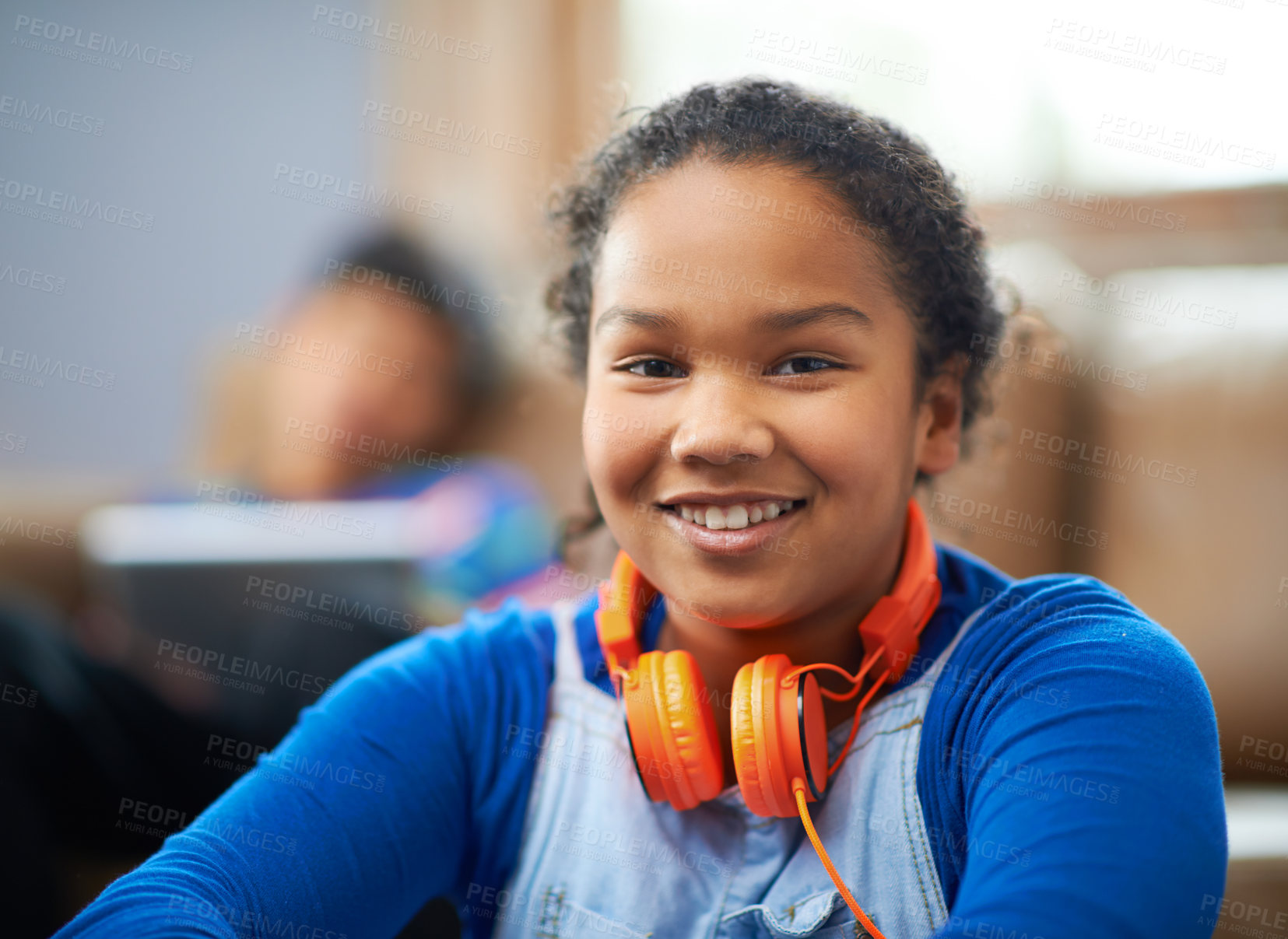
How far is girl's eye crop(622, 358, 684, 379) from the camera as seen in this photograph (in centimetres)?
80

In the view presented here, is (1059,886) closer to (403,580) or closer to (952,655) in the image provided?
(952,655)

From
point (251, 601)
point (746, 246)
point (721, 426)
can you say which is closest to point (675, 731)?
point (721, 426)

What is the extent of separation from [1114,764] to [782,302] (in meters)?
0.38

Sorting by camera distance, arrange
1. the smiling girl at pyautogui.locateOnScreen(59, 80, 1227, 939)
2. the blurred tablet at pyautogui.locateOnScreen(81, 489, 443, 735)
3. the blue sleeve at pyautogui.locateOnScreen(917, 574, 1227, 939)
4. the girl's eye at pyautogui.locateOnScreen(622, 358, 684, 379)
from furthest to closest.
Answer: the blurred tablet at pyautogui.locateOnScreen(81, 489, 443, 735) → the girl's eye at pyautogui.locateOnScreen(622, 358, 684, 379) → the smiling girl at pyautogui.locateOnScreen(59, 80, 1227, 939) → the blue sleeve at pyautogui.locateOnScreen(917, 574, 1227, 939)

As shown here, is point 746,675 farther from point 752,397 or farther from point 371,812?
point 371,812

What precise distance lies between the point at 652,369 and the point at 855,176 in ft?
0.75

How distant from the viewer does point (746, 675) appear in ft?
2.36

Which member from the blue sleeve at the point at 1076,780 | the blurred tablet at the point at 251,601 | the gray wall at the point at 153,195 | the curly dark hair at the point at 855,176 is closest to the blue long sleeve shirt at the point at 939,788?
the blue sleeve at the point at 1076,780

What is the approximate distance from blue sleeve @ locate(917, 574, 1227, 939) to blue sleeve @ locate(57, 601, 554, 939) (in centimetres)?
36

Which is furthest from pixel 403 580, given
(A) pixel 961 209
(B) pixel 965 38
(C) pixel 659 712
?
(B) pixel 965 38

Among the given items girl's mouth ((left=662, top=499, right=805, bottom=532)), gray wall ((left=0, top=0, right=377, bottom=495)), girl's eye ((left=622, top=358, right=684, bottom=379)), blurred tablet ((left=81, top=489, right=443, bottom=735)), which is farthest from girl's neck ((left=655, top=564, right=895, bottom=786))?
gray wall ((left=0, top=0, right=377, bottom=495))

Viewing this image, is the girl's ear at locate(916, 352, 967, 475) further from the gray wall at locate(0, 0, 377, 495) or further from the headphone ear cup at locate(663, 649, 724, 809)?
the gray wall at locate(0, 0, 377, 495)

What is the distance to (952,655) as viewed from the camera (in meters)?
0.77

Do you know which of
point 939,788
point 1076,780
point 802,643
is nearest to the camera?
point 1076,780
